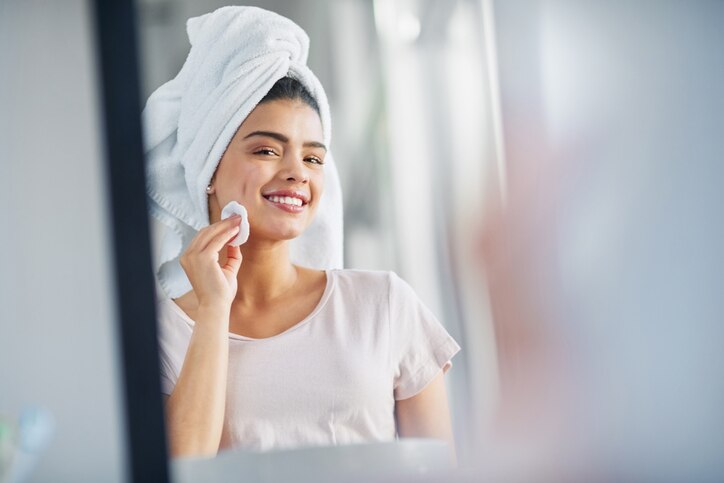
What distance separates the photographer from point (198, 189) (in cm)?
90

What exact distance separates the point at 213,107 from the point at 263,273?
0.60 feet

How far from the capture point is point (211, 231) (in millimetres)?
888

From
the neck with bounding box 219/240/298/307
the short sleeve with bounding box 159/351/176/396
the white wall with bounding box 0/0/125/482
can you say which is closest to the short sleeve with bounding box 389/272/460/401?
the neck with bounding box 219/240/298/307

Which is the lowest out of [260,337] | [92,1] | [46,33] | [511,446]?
[511,446]

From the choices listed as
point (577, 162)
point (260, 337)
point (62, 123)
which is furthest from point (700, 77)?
point (62, 123)

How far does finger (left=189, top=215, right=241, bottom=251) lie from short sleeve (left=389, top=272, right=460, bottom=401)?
175 mm

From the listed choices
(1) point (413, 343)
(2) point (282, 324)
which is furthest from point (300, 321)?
(1) point (413, 343)

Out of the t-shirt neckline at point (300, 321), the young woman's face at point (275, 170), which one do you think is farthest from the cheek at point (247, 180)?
the t-shirt neckline at point (300, 321)

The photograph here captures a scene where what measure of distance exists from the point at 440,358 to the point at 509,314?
87 mm

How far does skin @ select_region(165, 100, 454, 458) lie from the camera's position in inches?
33.8

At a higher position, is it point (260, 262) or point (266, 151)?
point (266, 151)

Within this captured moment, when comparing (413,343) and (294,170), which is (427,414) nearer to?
(413,343)

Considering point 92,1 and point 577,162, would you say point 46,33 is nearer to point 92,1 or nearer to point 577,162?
point 92,1

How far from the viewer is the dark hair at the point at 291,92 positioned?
92 centimetres
